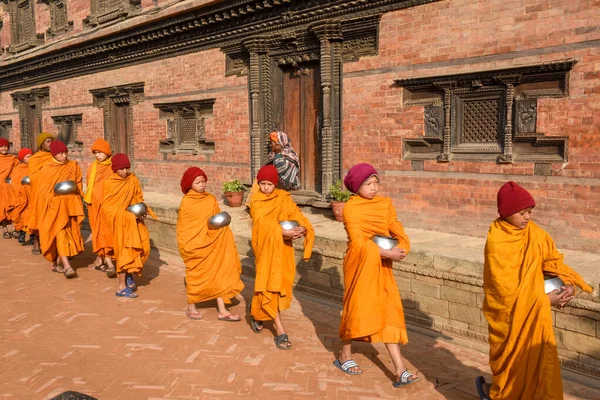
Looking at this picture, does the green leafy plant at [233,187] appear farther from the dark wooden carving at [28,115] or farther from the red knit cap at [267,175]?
the dark wooden carving at [28,115]

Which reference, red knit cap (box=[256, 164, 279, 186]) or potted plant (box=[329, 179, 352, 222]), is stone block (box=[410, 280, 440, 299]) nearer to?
red knit cap (box=[256, 164, 279, 186])

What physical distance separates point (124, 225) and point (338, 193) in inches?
149

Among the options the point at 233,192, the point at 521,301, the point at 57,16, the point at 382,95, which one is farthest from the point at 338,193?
the point at 57,16

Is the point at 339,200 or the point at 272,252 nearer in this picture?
the point at 272,252

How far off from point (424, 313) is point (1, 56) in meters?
24.3

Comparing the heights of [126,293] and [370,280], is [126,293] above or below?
below

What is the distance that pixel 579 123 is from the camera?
6.47 metres

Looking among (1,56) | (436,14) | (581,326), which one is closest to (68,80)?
(1,56)

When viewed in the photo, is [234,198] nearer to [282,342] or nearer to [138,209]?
[138,209]

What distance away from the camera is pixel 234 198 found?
11.2 m

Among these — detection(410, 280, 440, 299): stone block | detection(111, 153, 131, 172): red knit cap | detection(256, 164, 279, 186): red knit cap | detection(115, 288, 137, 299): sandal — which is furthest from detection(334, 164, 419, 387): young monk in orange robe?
detection(111, 153, 131, 172): red knit cap

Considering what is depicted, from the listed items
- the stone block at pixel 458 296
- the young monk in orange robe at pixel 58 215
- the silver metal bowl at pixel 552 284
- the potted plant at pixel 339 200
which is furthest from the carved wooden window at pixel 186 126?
the silver metal bowl at pixel 552 284

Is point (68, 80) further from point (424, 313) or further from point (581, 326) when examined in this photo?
point (581, 326)

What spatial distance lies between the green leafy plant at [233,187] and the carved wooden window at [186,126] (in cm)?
159
